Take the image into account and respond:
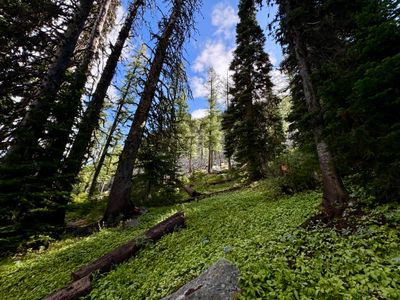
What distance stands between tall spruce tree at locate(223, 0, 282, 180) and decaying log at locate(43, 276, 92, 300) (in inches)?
513

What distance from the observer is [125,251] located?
6.04 metres

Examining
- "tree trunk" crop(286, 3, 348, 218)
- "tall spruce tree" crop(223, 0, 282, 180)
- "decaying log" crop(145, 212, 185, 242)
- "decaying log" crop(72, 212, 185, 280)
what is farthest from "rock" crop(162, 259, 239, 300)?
"tall spruce tree" crop(223, 0, 282, 180)

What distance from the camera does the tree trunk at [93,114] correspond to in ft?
A: 28.2

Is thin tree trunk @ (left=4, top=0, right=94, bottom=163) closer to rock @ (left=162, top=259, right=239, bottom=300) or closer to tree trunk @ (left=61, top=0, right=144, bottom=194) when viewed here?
tree trunk @ (left=61, top=0, right=144, bottom=194)

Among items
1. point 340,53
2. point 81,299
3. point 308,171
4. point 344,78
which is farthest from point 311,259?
point 308,171

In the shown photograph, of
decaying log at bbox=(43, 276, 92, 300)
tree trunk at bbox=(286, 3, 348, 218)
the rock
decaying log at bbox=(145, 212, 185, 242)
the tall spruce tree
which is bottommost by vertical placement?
decaying log at bbox=(43, 276, 92, 300)

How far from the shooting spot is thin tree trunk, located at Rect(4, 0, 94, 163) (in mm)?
7543

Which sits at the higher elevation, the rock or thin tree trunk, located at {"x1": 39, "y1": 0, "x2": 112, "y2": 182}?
thin tree trunk, located at {"x1": 39, "y1": 0, "x2": 112, "y2": 182}

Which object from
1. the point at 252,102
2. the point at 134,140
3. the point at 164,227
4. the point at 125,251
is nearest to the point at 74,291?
the point at 125,251

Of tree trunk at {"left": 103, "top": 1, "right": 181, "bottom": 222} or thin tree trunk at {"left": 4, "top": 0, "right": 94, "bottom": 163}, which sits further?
tree trunk at {"left": 103, "top": 1, "right": 181, "bottom": 222}

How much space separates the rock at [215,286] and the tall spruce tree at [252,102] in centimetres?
1270

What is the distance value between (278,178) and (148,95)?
6800 millimetres

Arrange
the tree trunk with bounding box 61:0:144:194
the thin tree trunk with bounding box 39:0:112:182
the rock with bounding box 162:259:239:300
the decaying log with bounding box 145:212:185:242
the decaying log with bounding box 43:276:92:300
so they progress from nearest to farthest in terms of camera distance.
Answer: the rock with bounding box 162:259:239:300 < the decaying log with bounding box 43:276:92:300 < the decaying log with bounding box 145:212:185:242 < the thin tree trunk with bounding box 39:0:112:182 < the tree trunk with bounding box 61:0:144:194

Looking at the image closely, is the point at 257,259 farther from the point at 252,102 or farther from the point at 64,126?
the point at 252,102
